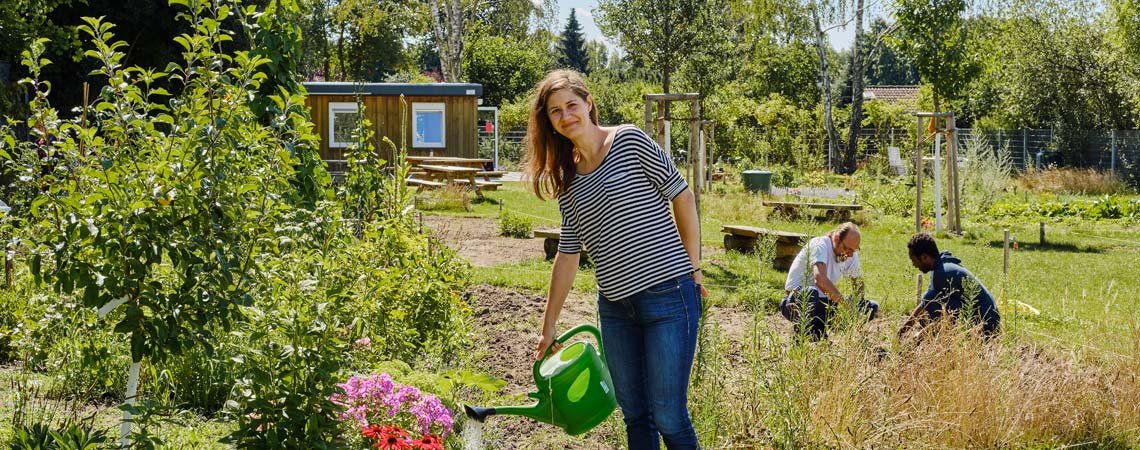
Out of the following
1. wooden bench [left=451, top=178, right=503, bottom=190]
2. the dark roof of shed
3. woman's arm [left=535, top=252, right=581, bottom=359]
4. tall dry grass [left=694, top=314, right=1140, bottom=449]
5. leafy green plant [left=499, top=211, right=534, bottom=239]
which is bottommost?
tall dry grass [left=694, top=314, right=1140, bottom=449]

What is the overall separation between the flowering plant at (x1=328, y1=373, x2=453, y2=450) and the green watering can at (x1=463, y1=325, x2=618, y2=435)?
130mm

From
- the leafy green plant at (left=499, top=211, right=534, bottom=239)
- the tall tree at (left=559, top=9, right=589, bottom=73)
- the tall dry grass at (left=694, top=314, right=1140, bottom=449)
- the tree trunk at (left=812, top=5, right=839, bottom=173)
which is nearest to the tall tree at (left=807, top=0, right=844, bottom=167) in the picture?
the tree trunk at (left=812, top=5, right=839, bottom=173)

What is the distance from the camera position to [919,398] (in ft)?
14.8

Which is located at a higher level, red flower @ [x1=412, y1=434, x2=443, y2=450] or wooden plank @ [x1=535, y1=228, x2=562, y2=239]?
wooden plank @ [x1=535, y1=228, x2=562, y2=239]

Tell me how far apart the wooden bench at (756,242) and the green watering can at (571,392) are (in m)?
6.01

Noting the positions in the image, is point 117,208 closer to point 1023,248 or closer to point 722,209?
point 1023,248

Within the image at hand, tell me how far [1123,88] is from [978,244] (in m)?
16.9

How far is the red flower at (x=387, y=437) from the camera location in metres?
3.29

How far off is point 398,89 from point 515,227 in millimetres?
11468

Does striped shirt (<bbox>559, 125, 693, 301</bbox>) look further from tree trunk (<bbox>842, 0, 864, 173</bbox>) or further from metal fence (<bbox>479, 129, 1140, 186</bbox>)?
tree trunk (<bbox>842, 0, 864, 173</bbox>)

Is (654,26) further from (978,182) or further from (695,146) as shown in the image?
(695,146)

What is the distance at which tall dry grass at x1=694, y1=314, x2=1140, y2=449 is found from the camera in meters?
4.17

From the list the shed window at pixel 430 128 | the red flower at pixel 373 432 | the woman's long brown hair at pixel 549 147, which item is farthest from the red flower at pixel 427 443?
the shed window at pixel 430 128

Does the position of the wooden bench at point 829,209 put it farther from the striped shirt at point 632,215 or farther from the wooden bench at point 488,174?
the striped shirt at point 632,215
